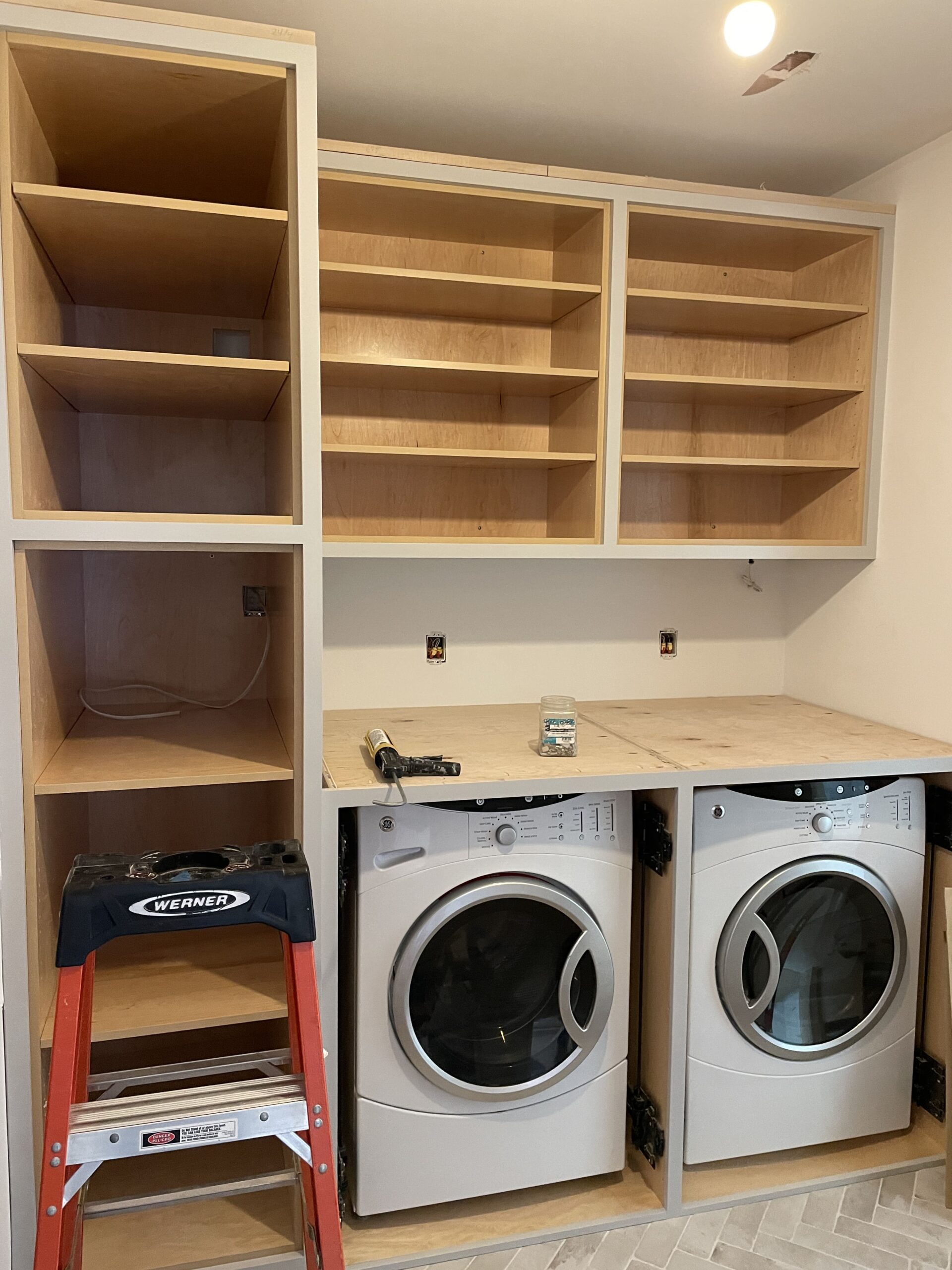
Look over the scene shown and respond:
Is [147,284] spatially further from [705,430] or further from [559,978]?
[559,978]

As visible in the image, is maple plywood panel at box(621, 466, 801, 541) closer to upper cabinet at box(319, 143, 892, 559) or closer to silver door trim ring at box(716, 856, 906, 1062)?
upper cabinet at box(319, 143, 892, 559)

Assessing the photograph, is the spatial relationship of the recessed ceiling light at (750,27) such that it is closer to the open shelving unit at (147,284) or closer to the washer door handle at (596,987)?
the open shelving unit at (147,284)

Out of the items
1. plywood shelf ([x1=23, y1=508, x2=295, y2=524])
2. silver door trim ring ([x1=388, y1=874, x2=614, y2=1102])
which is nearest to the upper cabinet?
plywood shelf ([x1=23, y1=508, x2=295, y2=524])

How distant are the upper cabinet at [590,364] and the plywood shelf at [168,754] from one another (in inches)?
20.0

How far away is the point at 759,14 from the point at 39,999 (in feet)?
7.78

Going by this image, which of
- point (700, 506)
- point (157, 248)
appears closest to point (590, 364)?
point (700, 506)

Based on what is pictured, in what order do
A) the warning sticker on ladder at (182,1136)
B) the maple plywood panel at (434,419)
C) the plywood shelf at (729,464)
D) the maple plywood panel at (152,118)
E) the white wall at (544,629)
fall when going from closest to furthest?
1. the warning sticker on ladder at (182,1136)
2. the maple plywood panel at (152,118)
3. the plywood shelf at (729,464)
4. the maple plywood panel at (434,419)
5. the white wall at (544,629)

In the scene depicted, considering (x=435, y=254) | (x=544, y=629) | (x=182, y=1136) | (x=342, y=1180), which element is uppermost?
(x=435, y=254)

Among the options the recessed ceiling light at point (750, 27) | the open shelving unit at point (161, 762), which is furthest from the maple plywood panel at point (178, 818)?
the recessed ceiling light at point (750, 27)

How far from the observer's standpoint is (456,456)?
2.36m

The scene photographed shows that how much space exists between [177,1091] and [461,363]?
5.71 ft

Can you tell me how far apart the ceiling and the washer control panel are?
5.32ft

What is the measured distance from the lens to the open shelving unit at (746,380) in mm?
2521

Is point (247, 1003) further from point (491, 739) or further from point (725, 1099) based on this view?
point (725, 1099)
